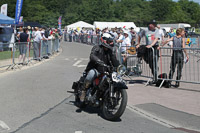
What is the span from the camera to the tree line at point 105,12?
108 metres

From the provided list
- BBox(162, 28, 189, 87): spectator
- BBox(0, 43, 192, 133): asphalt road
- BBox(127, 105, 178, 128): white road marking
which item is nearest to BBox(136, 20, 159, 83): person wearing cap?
BBox(162, 28, 189, 87): spectator

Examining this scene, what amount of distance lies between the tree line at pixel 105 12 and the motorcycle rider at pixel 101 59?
84526 millimetres

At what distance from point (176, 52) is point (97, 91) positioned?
4.67m

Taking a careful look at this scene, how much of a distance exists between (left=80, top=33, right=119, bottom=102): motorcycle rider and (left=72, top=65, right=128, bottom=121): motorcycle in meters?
0.10

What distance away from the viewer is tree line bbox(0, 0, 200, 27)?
108 meters

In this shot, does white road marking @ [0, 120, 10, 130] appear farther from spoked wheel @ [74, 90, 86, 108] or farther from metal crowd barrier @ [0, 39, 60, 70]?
metal crowd barrier @ [0, 39, 60, 70]

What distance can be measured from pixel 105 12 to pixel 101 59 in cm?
11329

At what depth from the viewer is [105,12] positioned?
120 m

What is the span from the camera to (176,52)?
37.2 feet

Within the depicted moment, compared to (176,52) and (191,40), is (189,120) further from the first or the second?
(191,40)

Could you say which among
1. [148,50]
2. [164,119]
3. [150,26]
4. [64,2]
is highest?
[64,2]

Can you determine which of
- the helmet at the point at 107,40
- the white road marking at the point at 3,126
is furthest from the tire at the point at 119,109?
the white road marking at the point at 3,126

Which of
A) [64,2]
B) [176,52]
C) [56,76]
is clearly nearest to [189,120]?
[176,52]

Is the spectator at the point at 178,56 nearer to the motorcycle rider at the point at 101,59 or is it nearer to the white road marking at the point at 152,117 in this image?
the white road marking at the point at 152,117
